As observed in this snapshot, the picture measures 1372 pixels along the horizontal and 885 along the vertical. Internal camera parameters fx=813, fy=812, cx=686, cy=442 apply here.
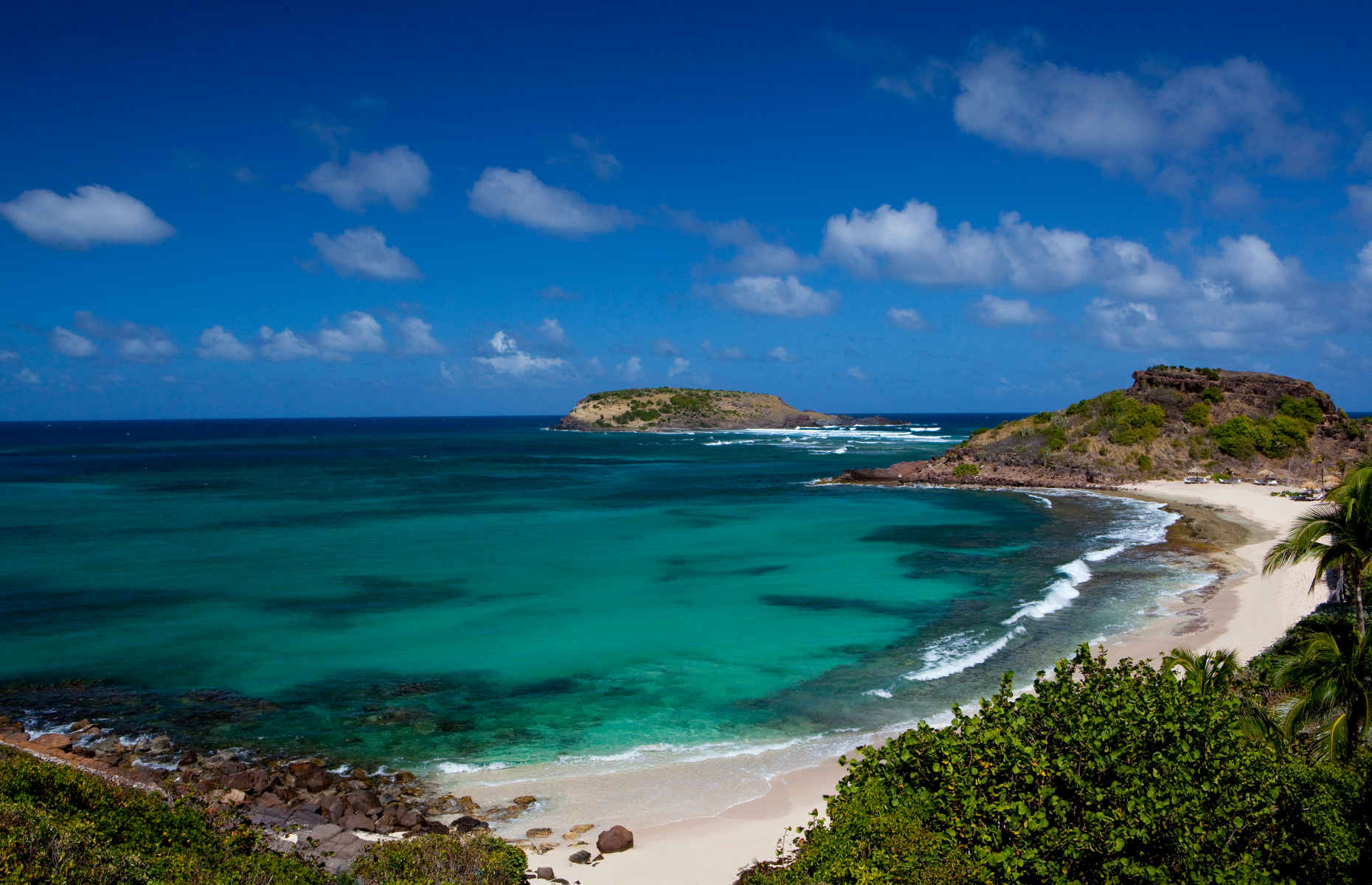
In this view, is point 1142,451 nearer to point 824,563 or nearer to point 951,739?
point 824,563

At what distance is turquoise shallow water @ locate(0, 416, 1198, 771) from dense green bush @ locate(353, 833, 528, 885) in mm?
5199

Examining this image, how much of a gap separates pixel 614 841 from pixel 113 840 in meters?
6.49

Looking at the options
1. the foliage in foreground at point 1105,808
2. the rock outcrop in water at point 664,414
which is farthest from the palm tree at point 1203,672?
the rock outcrop in water at point 664,414

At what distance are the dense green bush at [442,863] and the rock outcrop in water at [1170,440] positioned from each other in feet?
201

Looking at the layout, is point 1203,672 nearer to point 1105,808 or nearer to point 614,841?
point 1105,808

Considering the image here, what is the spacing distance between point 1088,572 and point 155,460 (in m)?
108

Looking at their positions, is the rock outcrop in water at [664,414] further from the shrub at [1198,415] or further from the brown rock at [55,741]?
the brown rock at [55,741]

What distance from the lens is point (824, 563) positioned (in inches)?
1416

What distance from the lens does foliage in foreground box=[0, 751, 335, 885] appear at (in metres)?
7.63

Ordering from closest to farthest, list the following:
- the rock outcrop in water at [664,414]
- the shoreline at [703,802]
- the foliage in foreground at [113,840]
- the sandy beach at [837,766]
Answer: the foliage in foreground at [113,840], the sandy beach at [837,766], the shoreline at [703,802], the rock outcrop in water at [664,414]

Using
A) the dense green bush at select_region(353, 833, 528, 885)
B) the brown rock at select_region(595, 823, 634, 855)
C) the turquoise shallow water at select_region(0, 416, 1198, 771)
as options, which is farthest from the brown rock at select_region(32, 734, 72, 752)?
the brown rock at select_region(595, 823, 634, 855)

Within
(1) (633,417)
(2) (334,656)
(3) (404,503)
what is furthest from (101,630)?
(1) (633,417)

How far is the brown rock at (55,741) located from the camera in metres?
16.2

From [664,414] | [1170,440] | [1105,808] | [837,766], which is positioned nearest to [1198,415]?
[1170,440]
